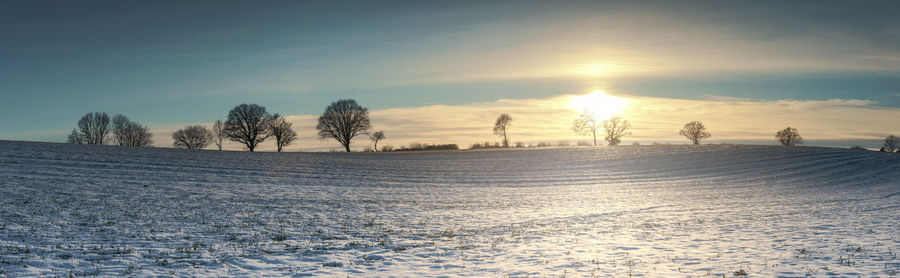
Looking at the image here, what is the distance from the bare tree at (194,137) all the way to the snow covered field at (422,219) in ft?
183

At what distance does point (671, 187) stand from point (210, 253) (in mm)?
34277

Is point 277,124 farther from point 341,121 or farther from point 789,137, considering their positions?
point 789,137

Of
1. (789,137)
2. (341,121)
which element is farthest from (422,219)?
(789,137)

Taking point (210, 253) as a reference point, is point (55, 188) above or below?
above

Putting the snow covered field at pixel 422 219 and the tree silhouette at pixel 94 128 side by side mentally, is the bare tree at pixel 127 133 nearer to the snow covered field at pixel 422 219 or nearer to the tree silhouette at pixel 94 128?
the tree silhouette at pixel 94 128

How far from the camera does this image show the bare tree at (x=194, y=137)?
100m

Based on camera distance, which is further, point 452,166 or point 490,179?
point 452,166

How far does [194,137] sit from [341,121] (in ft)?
119

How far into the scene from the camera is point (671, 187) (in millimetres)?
39031

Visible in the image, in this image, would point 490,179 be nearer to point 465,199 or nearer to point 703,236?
point 465,199

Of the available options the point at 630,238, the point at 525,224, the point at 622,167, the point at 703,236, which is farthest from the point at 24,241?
the point at 622,167

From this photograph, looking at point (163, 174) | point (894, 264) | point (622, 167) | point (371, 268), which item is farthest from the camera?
point (622, 167)

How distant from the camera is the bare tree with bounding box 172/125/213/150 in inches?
3952

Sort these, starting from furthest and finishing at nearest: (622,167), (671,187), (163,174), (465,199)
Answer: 1. (622,167)
2. (671,187)
3. (163,174)
4. (465,199)
